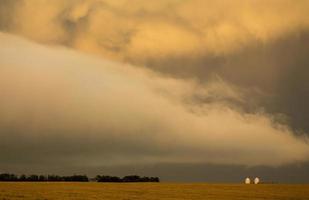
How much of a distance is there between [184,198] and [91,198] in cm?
1236

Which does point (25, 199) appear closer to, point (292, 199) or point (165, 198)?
point (165, 198)

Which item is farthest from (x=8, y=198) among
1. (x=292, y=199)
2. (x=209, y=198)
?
(x=292, y=199)

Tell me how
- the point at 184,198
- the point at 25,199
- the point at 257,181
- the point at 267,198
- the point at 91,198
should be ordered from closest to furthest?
the point at 25,199 < the point at 91,198 < the point at 184,198 < the point at 267,198 < the point at 257,181

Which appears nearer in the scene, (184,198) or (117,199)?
(117,199)

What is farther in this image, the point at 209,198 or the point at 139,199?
the point at 209,198

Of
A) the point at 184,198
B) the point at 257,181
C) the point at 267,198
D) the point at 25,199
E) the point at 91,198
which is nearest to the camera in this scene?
the point at 25,199

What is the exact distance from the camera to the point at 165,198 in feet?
220

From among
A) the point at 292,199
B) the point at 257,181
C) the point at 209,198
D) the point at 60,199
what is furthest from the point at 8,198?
the point at 257,181

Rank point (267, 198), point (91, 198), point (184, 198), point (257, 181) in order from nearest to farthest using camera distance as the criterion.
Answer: point (91, 198)
point (184, 198)
point (267, 198)
point (257, 181)

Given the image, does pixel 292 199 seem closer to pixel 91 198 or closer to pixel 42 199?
pixel 91 198

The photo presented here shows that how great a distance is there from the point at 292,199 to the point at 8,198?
1483 inches

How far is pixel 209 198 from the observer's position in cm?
6950

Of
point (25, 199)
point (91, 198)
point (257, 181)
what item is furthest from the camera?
point (257, 181)

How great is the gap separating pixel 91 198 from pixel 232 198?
19.6m
